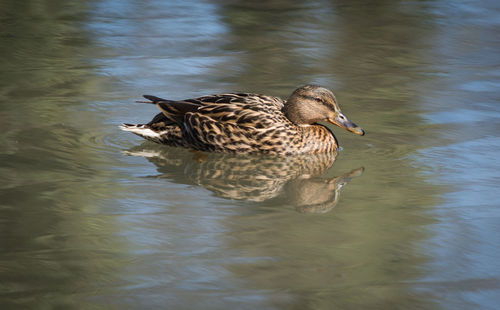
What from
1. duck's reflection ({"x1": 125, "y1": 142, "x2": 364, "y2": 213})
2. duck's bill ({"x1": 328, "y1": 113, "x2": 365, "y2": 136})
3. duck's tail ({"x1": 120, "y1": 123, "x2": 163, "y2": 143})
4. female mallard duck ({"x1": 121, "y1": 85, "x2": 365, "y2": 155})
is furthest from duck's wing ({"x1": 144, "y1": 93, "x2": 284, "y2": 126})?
duck's bill ({"x1": 328, "y1": 113, "x2": 365, "y2": 136})

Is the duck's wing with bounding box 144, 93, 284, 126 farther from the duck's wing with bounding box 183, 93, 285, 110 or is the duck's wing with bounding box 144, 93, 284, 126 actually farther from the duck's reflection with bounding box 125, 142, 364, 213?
the duck's reflection with bounding box 125, 142, 364, 213

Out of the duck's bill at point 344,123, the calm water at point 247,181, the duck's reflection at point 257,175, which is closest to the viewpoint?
the calm water at point 247,181

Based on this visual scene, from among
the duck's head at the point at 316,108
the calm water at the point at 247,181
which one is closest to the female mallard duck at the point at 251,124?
the duck's head at the point at 316,108

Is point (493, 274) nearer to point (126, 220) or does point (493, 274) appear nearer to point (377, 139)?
point (126, 220)

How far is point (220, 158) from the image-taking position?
729 centimetres

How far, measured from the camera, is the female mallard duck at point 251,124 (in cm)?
727

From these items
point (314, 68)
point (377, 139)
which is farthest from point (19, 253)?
point (314, 68)

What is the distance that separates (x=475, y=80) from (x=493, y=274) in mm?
5353

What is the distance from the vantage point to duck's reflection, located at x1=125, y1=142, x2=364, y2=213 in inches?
246

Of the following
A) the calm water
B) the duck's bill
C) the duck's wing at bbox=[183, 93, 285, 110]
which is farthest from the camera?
the duck's wing at bbox=[183, 93, 285, 110]

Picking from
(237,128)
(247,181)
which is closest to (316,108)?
(237,128)

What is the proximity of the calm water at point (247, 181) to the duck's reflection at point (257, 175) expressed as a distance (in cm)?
2

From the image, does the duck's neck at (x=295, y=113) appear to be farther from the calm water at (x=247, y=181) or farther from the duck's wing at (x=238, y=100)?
the calm water at (x=247, y=181)

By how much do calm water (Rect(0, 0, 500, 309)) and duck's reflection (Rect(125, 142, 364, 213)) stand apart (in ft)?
0.08
